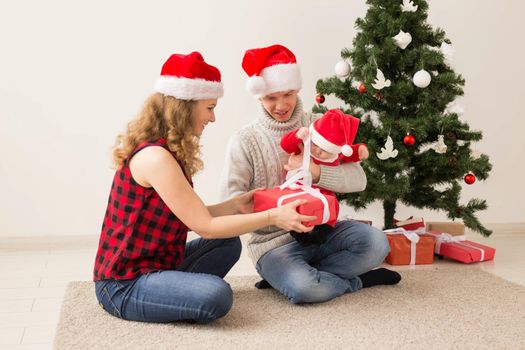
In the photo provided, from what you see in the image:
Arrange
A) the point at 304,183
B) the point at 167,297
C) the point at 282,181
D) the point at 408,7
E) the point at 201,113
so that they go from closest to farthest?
the point at 167,297 < the point at 201,113 < the point at 304,183 < the point at 282,181 < the point at 408,7

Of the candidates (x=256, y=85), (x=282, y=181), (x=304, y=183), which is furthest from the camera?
(x=282, y=181)

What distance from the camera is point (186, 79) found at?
6.62 ft

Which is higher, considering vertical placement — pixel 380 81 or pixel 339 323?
pixel 380 81

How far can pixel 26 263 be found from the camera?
298 cm

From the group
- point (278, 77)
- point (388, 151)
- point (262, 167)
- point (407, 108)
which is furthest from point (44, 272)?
point (407, 108)

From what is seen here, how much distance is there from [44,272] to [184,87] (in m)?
1.27

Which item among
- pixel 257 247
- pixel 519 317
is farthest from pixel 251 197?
pixel 519 317

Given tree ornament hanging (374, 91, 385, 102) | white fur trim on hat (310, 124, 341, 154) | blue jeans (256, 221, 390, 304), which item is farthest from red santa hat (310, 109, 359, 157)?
tree ornament hanging (374, 91, 385, 102)

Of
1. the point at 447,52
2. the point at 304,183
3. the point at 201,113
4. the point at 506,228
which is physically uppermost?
the point at 447,52

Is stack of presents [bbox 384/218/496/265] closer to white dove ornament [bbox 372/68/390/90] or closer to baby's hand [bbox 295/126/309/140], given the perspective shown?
white dove ornament [bbox 372/68/390/90]

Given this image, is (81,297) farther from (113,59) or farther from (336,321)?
(113,59)

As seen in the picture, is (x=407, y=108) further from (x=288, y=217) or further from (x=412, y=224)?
(x=288, y=217)

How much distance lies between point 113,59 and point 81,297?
4.65ft

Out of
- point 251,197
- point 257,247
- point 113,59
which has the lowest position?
point 257,247
